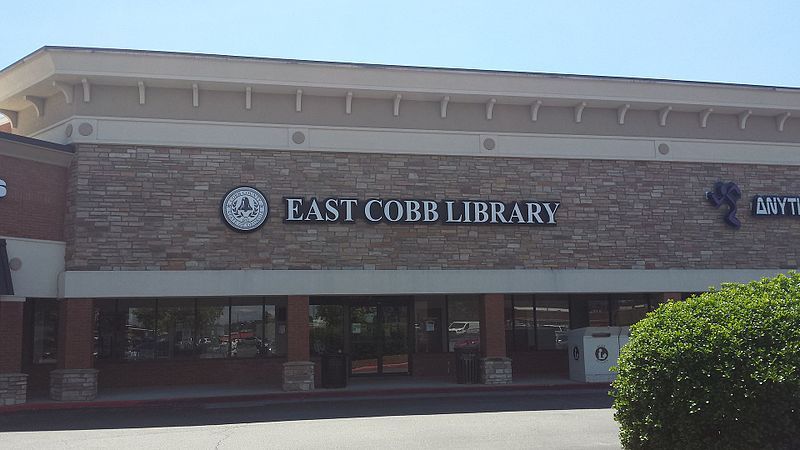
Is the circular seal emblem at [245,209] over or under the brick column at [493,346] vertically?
over

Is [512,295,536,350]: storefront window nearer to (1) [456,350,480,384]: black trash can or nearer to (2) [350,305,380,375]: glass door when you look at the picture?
(1) [456,350,480,384]: black trash can

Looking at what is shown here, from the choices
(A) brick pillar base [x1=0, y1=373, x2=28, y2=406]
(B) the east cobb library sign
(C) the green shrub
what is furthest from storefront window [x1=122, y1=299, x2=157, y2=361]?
(C) the green shrub

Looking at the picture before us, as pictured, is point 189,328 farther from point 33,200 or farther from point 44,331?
point 33,200

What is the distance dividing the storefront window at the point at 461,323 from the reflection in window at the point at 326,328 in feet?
11.6

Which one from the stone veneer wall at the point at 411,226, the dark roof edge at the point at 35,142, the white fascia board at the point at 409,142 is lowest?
the stone veneer wall at the point at 411,226

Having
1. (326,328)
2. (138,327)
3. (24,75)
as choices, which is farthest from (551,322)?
(24,75)

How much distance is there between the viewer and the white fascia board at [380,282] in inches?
736

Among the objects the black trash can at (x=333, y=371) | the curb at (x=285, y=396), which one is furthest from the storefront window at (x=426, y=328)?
the black trash can at (x=333, y=371)

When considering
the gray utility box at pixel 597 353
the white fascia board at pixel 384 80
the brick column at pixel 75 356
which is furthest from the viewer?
the gray utility box at pixel 597 353

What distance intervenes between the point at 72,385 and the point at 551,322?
1472cm

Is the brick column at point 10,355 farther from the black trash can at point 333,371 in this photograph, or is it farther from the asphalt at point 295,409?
the black trash can at point 333,371

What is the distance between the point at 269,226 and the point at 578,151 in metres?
9.38

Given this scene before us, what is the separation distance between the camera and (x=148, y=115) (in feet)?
64.1

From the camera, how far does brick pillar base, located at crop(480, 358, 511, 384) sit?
2067 cm
